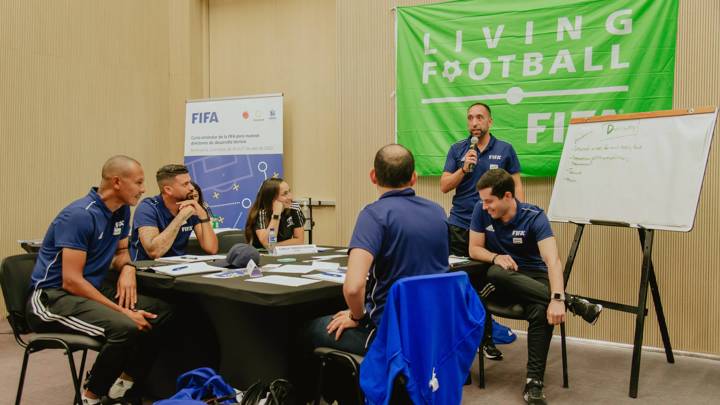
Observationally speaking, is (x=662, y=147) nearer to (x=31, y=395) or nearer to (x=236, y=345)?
(x=236, y=345)

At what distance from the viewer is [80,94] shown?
5.49 m

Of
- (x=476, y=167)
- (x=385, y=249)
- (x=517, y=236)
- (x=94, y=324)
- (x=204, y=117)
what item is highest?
(x=204, y=117)

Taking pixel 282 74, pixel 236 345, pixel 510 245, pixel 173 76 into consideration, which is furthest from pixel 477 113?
pixel 173 76

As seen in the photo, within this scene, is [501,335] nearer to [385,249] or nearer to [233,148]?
[385,249]

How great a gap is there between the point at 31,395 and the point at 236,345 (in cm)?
124

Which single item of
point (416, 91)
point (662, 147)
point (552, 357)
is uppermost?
point (416, 91)

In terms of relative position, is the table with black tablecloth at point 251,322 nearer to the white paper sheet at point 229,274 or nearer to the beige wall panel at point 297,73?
the white paper sheet at point 229,274

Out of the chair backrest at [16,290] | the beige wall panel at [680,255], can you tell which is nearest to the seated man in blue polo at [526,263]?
the beige wall panel at [680,255]

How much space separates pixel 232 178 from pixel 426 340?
4290 millimetres

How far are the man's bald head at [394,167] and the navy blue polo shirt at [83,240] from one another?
4.19ft

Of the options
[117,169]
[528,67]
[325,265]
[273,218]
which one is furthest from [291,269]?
[528,67]

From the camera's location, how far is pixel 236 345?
2650 mm

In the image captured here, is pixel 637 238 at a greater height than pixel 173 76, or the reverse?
pixel 173 76

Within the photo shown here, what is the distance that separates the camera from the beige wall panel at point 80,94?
4941mm
